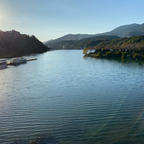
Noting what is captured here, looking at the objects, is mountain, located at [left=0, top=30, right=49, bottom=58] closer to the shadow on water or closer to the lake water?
the lake water

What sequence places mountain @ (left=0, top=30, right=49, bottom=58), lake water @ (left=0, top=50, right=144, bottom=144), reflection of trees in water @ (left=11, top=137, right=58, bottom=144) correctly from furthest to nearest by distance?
1. mountain @ (left=0, top=30, right=49, bottom=58)
2. lake water @ (left=0, top=50, right=144, bottom=144)
3. reflection of trees in water @ (left=11, top=137, right=58, bottom=144)

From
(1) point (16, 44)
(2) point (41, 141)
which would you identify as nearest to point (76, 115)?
(2) point (41, 141)

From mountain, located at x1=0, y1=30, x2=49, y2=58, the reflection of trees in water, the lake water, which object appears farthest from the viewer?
mountain, located at x1=0, y1=30, x2=49, y2=58

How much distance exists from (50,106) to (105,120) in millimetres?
5334

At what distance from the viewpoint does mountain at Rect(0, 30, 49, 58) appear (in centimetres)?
11138

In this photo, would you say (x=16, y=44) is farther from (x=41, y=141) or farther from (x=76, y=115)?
(x=41, y=141)

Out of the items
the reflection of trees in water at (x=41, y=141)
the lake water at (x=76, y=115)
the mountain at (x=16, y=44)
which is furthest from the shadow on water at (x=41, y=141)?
the mountain at (x=16, y=44)

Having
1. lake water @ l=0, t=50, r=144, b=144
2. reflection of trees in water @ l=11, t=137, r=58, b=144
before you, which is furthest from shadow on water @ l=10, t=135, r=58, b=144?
lake water @ l=0, t=50, r=144, b=144

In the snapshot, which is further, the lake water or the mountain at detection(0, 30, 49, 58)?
the mountain at detection(0, 30, 49, 58)

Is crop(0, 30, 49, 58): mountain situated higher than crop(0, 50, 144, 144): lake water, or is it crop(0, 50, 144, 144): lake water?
crop(0, 30, 49, 58): mountain

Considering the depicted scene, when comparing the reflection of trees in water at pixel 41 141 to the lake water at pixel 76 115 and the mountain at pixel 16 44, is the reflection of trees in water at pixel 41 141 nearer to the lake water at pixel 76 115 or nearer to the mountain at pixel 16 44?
the lake water at pixel 76 115

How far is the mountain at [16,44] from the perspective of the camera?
365 ft

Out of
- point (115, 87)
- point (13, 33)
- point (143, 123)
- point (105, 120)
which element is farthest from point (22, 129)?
point (13, 33)

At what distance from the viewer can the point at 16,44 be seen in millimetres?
128250
